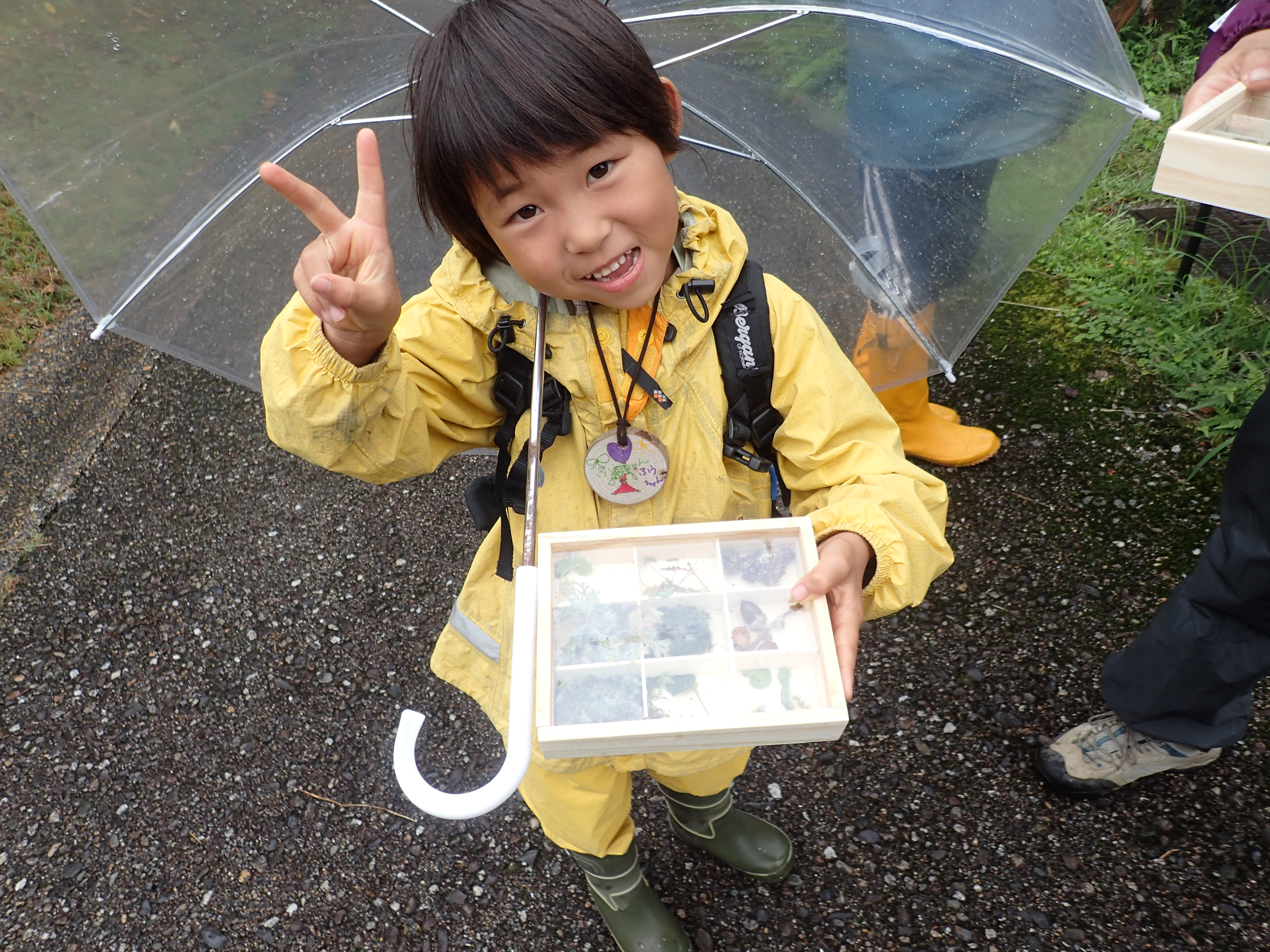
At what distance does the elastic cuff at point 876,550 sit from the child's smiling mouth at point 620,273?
1.57 feet

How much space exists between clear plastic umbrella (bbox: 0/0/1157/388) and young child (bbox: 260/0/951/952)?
418 mm

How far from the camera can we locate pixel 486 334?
1.49 meters

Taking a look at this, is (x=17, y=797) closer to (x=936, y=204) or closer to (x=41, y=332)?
(x=41, y=332)

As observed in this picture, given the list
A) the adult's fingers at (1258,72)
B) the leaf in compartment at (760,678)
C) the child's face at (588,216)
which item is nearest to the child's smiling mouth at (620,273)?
the child's face at (588,216)

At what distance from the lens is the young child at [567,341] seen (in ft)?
4.04

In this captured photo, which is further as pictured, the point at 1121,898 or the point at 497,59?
the point at 1121,898

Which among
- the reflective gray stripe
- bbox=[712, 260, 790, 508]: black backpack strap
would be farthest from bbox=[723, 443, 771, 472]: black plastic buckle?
the reflective gray stripe

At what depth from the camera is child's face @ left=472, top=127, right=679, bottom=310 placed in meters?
1.25

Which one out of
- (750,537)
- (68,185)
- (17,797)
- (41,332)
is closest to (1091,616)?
(750,537)

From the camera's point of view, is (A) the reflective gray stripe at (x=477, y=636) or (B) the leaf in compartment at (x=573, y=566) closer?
(B) the leaf in compartment at (x=573, y=566)

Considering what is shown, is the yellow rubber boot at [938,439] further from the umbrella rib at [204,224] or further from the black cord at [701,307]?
the umbrella rib at [204,224]

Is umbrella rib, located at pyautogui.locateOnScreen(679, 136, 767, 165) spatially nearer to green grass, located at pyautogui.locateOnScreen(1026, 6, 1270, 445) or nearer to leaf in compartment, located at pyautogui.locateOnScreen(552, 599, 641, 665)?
leaf in compartment, located at pyautogui.locateOnScreen(552, 599, 641, 665)

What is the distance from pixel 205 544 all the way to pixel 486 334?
222cm

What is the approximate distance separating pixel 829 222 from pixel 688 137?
0.35 meters
